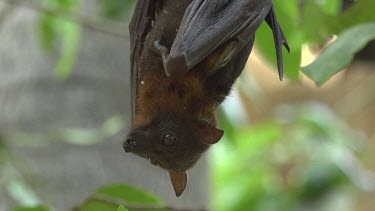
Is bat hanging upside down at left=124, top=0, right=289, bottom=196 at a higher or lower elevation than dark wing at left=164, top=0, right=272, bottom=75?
lower

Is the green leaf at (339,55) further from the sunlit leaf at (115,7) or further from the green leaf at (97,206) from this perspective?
the sunlit leaf at (115,7)

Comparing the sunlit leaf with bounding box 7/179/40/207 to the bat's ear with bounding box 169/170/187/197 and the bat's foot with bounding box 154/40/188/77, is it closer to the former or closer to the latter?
the bat's ear with bounding box 169/170/187/197

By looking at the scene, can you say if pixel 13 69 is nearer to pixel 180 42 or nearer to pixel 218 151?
pixel 218 151

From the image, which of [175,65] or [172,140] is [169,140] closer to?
[172,140]

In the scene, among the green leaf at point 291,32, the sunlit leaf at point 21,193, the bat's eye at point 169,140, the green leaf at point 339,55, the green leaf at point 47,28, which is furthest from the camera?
the green leaf at point 47,28

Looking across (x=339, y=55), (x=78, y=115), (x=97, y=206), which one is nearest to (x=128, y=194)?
(x=97, y=206)

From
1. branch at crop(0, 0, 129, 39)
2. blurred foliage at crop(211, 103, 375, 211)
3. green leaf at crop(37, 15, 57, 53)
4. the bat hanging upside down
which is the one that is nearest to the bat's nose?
the bat hanging upside down

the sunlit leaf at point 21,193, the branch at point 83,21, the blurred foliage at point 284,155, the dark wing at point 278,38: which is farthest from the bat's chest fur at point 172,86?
the blurred foliage at point 284,155
